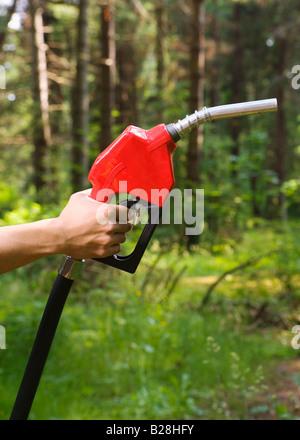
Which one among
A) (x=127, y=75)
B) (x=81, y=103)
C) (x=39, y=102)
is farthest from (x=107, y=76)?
(x=127, y=75)

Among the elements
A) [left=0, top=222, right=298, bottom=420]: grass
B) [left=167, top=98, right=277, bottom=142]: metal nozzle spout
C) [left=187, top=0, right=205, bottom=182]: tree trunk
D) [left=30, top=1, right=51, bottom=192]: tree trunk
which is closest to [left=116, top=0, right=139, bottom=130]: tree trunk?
[left=30, top=1, right=51, bottom=192]: tree trunk

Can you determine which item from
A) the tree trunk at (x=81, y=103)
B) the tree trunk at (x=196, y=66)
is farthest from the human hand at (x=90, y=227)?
the tree trunk at (x=196, y=66)

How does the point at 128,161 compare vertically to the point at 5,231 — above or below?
above

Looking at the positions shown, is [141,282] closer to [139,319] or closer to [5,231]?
[139,319]

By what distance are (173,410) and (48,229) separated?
7.98ft

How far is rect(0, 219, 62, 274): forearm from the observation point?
1394mm

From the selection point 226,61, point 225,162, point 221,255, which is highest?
point 226,61

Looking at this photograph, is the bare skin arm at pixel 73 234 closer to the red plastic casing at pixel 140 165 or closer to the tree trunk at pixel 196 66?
the red plastic casing at pixel 140 165

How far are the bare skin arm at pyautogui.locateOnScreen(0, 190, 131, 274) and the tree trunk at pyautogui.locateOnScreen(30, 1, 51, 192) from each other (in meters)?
9.41

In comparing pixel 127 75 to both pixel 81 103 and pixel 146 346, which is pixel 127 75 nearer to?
pixel 81 103

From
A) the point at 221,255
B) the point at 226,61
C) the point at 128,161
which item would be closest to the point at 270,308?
the point at 221,255

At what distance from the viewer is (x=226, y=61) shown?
22375 millimetres

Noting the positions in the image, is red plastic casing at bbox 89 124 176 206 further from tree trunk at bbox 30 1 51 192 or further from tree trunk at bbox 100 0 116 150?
tree trunk at bbox 30 1 51 192

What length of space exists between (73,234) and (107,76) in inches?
331
